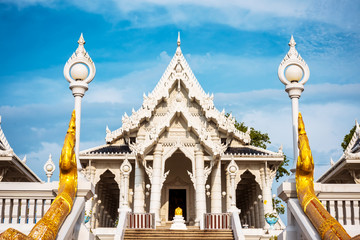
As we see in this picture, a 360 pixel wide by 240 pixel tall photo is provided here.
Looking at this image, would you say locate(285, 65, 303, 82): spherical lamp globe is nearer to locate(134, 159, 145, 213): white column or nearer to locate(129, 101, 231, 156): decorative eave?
locate(129, 101, 231, 156): decorative eave

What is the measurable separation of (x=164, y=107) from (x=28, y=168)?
8744 mm

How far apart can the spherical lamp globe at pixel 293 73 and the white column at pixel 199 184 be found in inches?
426

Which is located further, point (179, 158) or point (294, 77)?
point (179, 158)

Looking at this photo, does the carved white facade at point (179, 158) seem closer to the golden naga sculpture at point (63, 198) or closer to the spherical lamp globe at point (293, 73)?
the spherical lamp globe at point (293, 73)

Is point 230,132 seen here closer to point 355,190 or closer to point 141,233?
point 141,233

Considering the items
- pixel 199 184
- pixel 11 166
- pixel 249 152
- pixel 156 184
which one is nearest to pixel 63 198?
pixel 11 166

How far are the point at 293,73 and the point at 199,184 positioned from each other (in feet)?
37.8

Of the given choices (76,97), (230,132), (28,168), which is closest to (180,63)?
(230,132)

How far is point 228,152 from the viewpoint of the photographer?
24.9 metres

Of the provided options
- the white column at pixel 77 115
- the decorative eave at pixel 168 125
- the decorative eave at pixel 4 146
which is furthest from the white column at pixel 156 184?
the white column at pixel 77 115

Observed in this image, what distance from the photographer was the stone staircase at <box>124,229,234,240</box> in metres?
15.4

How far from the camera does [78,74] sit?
11.4 metres

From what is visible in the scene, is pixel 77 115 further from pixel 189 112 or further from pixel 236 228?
pixel 189 112

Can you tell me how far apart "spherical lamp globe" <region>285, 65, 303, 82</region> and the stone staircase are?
5721 mm
